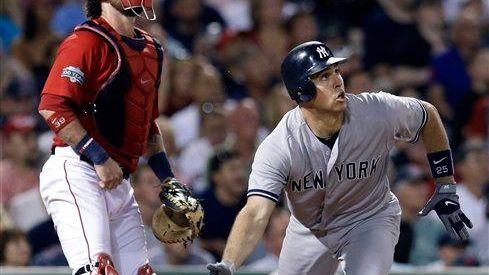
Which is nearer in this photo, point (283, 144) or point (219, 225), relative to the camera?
point (283, 144)

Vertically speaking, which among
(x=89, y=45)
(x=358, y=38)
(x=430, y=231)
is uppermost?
(x=89, y=45)

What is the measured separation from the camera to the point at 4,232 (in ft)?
29.3

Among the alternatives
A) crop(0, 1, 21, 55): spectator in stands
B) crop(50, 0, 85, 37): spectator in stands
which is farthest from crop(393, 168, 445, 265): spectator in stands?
crop(0, 1, 21, 55): spectator in stands

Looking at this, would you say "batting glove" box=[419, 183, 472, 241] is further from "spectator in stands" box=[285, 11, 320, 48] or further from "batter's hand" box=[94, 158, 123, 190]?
Answer: "spectator in stands" box=[285, 11, 320, 48]

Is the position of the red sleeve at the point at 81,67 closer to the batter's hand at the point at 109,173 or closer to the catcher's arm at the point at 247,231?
the batter's hand at the point at 109,173

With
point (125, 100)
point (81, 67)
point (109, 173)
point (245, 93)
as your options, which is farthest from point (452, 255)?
point (81, 67)

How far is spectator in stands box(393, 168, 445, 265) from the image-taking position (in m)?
9.35

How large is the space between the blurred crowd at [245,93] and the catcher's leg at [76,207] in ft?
10.1

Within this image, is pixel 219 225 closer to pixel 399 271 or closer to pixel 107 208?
pixel 399 271

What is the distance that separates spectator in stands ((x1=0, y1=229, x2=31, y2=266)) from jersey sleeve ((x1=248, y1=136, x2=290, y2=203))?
11.1 feet

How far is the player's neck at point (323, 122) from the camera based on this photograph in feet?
20.6

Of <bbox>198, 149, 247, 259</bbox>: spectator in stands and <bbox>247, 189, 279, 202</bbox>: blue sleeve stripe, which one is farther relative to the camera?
<bbox>198, 149, 247, 259</bbox>: spectator in stands

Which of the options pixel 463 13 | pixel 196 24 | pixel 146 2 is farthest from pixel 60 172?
pixel 463 13

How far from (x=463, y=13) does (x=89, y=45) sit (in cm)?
607
